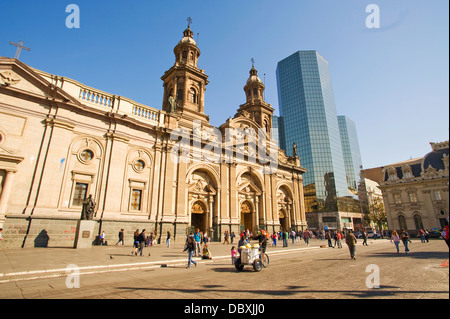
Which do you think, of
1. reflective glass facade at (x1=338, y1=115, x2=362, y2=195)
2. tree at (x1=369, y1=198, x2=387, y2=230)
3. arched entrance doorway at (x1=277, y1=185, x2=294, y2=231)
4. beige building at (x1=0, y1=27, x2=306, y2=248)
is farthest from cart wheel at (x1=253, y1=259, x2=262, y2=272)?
reflective glass facade at (x1=338, y1=115, x2=362, y2=195)

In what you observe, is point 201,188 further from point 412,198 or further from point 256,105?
point 412,198

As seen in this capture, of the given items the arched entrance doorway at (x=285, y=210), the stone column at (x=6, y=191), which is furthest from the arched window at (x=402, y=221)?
the stone column at (x=6, y=191)

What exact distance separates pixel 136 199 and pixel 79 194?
15.0ft

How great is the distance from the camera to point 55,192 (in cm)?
1686

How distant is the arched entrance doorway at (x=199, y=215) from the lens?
2564cm

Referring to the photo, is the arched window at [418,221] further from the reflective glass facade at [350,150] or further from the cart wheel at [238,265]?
the reflective glass facade at [350,150]

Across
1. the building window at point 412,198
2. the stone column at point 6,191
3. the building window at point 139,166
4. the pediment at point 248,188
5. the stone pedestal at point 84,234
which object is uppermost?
the building window at point 139,166

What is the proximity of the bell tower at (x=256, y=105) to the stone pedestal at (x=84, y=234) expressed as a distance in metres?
30.2

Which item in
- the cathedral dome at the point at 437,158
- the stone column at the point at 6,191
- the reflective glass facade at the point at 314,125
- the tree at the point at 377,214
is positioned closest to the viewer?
the cathedral dome at the point at 437,158

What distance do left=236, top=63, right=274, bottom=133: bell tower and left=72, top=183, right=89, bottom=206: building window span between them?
27.9 metres

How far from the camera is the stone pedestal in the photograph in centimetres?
1503

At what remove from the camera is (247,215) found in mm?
32094
